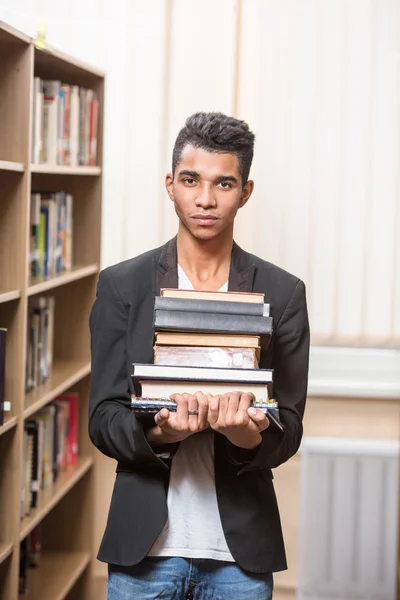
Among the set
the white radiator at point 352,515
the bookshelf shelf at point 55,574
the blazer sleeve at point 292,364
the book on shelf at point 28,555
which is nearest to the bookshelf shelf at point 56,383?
the book on shelf at point 28,555

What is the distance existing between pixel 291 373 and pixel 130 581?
421mm

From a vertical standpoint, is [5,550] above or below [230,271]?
below

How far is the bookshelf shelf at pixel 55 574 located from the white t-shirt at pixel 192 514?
152 cm

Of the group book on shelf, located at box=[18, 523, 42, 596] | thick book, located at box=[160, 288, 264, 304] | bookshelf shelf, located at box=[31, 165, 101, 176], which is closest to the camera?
thick book, located at box=[160, 288, 264, 304]

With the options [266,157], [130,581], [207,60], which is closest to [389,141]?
[266,157]

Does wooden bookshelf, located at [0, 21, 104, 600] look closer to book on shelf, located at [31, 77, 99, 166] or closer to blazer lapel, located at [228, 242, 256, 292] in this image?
book on shelf, located at [31, 77, 99, 166]

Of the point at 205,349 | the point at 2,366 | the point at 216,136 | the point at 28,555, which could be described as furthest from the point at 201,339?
the point at 28,555

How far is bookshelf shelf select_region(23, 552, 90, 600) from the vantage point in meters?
2.76

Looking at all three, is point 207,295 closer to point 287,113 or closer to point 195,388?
point 195,388

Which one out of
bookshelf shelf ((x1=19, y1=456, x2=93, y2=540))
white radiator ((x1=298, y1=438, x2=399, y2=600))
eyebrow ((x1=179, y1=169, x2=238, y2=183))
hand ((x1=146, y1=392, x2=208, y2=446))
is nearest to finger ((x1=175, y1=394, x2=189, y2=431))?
hand ((x1=146, y1=392, x2=208, y2=446))

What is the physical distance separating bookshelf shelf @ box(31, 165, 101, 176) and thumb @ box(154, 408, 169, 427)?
51.9 inches

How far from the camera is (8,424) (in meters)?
2.25

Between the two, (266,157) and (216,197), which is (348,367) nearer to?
(266,157)

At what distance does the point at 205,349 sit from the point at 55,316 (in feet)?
6.37
